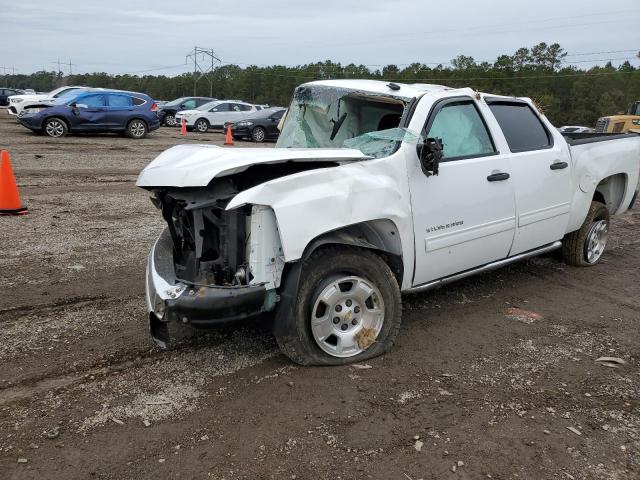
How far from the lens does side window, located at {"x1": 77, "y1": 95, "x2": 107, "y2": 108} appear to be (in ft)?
59.7

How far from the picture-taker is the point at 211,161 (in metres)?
3.38

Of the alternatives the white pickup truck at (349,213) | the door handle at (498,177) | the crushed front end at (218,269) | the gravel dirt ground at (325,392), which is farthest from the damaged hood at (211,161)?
the door handle at (498,177)

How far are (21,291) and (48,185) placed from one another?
5.80m

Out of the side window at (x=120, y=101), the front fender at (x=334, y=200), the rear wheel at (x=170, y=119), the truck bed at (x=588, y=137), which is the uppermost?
the side window at (x=120, y=101)

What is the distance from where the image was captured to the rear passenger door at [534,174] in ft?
15.5

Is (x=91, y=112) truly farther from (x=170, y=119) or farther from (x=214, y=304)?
(x=214, y=304)

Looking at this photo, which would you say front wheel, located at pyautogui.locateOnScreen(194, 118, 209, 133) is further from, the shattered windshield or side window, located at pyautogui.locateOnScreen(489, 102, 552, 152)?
side window, located at pyautogui.locateOnScreen(489, 102, 552, 152)

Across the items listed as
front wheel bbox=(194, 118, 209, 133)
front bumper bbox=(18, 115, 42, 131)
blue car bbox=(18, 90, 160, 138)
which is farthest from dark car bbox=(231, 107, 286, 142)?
front bumper bbox=(18, 115, 42, 131)

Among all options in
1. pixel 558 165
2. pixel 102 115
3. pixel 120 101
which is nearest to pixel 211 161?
pixel 558 165

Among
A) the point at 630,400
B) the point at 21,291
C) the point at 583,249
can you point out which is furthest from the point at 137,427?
the point at 583,249

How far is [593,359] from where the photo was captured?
3.93 m

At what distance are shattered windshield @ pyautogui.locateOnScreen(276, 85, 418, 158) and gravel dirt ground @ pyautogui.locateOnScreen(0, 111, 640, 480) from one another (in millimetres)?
1665

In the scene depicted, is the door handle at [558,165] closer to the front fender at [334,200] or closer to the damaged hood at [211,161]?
the front fender at [334,200]

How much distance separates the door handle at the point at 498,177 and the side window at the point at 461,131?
0.65 feet
